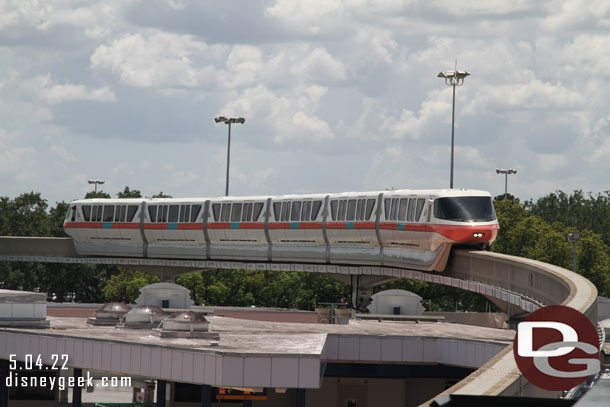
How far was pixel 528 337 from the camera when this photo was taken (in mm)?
14508

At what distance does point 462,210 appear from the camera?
2046 inches

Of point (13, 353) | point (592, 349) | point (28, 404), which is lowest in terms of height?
point (28, 404)

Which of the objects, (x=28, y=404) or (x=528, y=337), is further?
(x=28, y=404)

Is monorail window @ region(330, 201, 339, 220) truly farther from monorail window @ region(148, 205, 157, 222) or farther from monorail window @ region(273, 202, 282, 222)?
monorail window @ region(148, 205, 157, 222)

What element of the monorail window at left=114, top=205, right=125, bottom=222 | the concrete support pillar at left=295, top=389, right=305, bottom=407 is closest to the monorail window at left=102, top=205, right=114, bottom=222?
the monorail window at left=114, top=205, right=125, bottom=222

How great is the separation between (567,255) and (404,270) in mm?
23995

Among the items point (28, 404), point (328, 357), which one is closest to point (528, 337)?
point (328, 357)

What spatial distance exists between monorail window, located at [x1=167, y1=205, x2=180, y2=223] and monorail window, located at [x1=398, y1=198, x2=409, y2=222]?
2442 centimetres

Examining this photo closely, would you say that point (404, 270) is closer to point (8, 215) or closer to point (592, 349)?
point (592, 349)

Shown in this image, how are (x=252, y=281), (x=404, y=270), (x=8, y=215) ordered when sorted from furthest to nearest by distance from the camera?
(x=8, y=215)
(x=252, y=281)
(x=404, y=270)

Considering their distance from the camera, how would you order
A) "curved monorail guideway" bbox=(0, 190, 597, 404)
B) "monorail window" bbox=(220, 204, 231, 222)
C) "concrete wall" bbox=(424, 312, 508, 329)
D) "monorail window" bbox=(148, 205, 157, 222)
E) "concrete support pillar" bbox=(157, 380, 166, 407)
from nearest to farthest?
"concrete support pillar" bbox=(157, 380, 166, 407), "curved monorail guideway" bbox=(0, 190, 597, 404), "concrete wall" bbox=(424, 312, 508, 329), "monorail window" bbox=(220, 204, 231, 222), "monorail window" bbox=(148, 205, 157, 222)

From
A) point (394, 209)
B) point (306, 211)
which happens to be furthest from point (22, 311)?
point (306, 211)

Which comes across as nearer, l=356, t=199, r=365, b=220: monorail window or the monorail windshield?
the monorail windshield

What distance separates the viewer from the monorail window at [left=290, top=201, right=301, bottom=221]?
67188 mm
